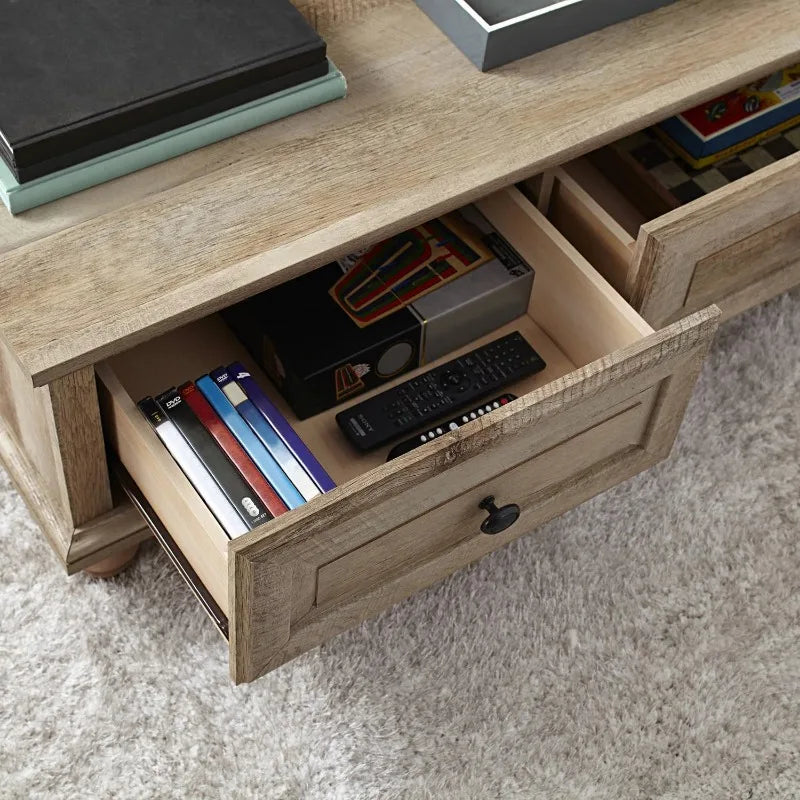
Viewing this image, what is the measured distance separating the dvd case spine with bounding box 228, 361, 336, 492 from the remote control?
0.07 metres

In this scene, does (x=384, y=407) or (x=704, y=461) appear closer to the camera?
(x=384, y=407)

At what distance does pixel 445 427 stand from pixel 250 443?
17 centimetres

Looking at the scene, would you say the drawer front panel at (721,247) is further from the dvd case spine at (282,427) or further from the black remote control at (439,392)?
the dvd case spine at (282,427)

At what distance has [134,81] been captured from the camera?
0.90 meters

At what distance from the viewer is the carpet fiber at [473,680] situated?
3.36ft

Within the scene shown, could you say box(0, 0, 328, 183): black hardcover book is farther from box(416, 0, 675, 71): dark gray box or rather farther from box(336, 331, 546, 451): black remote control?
box(336, 331, 546, 451): black remote control

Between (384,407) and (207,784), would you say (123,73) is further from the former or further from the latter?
Result: (207,784)

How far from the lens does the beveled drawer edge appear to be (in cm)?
93

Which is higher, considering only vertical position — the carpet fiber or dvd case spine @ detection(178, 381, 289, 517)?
dvd case spine @ detection(178, 381, 289, 517)

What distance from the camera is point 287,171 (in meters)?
0.93

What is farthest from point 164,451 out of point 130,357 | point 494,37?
point 494,37

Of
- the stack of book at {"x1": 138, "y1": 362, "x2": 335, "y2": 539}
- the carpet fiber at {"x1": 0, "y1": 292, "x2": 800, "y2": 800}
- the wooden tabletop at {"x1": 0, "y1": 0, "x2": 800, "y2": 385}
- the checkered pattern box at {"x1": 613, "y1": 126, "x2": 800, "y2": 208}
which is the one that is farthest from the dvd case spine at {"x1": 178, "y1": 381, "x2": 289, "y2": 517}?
the checkered pattern box at {"x1": 613, "y1": 126, "x2": 800, "y2": 208}

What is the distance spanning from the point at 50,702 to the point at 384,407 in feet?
1.25

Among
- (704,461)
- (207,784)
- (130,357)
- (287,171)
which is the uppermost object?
(287,171)
